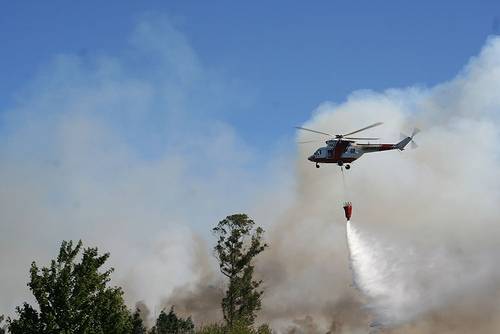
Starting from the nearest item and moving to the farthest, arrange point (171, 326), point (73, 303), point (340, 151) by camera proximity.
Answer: point (73, 303) → point (340, 151) → point (171, 326)

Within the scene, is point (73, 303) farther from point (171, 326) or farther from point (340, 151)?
point (171, 326)

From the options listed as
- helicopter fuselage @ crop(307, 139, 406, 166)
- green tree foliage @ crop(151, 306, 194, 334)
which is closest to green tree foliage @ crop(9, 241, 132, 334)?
helicopter fuselage @ crop(307, 139, 406, 166)

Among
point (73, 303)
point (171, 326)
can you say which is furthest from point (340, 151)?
point (171, 326)

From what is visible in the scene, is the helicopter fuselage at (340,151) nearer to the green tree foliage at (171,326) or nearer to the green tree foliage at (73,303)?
the green tree foliage at (73,303)

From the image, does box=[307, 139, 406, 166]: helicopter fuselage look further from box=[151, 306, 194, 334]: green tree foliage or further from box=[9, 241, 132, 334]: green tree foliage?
box=[151, 306, 194, 334]: green tree foliage

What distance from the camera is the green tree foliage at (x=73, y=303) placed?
204 ft

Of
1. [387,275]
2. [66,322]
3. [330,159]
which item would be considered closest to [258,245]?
[387,275]

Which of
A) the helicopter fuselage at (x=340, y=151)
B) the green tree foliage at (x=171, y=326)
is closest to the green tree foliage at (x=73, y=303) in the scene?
the helicopter fuselage at (x=340, y=151)

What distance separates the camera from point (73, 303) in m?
63.0

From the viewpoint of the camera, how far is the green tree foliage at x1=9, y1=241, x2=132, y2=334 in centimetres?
6209

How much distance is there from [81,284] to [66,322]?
3790 millimetres

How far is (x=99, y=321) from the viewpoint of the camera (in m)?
63.7

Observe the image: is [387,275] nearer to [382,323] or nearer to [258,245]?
[382,323]

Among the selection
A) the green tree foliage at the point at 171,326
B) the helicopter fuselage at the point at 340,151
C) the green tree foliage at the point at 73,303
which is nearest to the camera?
the green tree foliage at the point at 73,303
